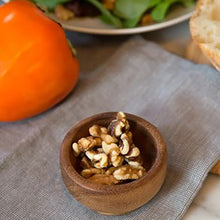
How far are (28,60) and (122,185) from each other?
372mm

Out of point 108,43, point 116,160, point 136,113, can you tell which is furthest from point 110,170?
point 108,43

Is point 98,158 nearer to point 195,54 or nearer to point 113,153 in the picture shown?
point 113,153

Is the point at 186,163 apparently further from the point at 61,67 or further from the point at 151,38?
the point at 151,38

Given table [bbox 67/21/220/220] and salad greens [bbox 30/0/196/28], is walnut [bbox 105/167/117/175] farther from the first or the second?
salad greens [bbox 30/0/196/28]

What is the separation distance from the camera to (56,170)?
32.5 inches

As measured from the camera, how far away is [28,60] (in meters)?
0.87

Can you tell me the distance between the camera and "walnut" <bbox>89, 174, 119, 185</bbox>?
2.28ft

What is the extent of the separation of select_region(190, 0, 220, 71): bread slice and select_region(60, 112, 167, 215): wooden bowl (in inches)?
10.1

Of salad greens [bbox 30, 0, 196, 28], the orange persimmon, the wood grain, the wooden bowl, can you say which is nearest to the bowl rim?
the wooden bowl

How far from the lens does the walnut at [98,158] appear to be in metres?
0.71

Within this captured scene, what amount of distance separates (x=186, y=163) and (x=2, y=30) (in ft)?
1.60

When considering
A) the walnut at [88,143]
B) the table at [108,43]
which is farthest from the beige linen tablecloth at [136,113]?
the walnut at [88,143]

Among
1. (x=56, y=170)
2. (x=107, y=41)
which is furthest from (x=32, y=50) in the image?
(x=107, y=41)

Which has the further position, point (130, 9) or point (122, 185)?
point (130, 9)
